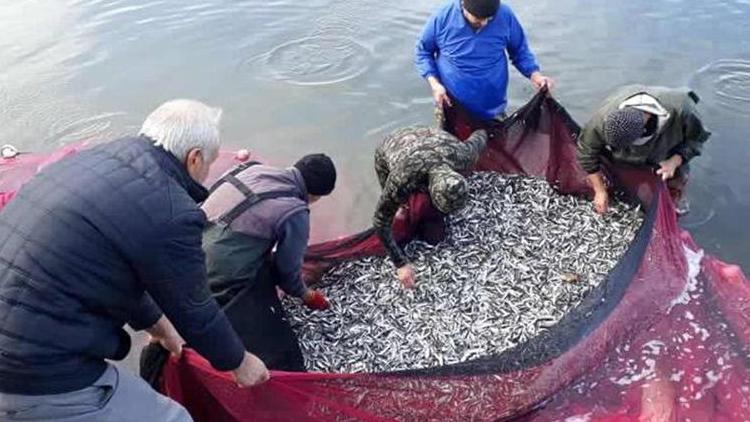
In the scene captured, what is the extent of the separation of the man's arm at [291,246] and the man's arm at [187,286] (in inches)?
35.1

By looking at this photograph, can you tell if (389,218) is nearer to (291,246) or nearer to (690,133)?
(291,246)

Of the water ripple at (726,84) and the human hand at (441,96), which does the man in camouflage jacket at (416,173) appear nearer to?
the human hand at (441,96)

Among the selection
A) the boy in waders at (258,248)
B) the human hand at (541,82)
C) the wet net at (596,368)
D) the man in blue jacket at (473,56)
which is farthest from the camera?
the man in blue jacket at (473,56)

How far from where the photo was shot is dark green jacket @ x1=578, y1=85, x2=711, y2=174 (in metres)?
4.75

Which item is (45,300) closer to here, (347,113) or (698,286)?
(698,286)

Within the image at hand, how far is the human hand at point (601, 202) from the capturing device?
5.06 m

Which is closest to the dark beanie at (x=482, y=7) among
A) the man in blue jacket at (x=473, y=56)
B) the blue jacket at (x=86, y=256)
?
the man in blue jacket at (x=473, y=56)

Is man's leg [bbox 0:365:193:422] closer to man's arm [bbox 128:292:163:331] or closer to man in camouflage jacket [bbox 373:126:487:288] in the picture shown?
man's arm [bbox 128:292:163:331]

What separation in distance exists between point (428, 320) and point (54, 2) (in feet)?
28.9

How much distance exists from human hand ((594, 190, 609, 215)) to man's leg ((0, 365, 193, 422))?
339 cm

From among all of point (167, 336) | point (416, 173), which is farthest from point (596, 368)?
point (167, 336)

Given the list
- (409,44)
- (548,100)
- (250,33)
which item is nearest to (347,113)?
(409,44)

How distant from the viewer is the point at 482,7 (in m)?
5.12

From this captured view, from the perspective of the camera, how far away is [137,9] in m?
10.2
